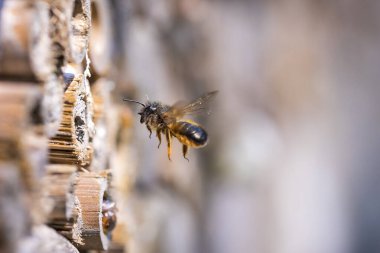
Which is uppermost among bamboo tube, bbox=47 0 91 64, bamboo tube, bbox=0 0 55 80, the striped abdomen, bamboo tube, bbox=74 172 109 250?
bamboo tube, bbox=47 0 91 64

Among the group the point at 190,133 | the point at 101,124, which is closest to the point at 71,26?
the point at 101,124

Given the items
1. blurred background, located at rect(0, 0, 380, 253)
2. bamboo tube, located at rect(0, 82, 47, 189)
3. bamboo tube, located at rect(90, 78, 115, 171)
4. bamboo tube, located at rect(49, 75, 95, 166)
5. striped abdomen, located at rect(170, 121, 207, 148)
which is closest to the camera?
bamboo tube, located at rect(0, 82, 47, 189)

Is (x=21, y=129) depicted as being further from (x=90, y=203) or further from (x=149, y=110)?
(x=149, y=110)

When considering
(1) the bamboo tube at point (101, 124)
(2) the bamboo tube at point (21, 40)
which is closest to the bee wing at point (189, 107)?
(1) the bamboo tube at point (101, 124)

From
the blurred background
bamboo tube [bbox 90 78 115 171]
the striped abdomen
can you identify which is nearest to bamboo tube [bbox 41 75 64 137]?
bamboo tube [bbox 90 78 115 171]

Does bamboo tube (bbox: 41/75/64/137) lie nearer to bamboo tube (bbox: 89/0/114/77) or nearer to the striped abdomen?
bamboo tube (bbox: 89/0/114/77)

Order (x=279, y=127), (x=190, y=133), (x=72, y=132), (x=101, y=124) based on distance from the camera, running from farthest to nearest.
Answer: (x=279, y=127)
(x=190, y=133)
(x=101, y=124)
(x=72, y=132)

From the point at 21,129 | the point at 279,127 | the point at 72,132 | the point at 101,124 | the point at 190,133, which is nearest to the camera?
the point at 21,129

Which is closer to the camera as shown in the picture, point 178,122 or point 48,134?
point 48,134
